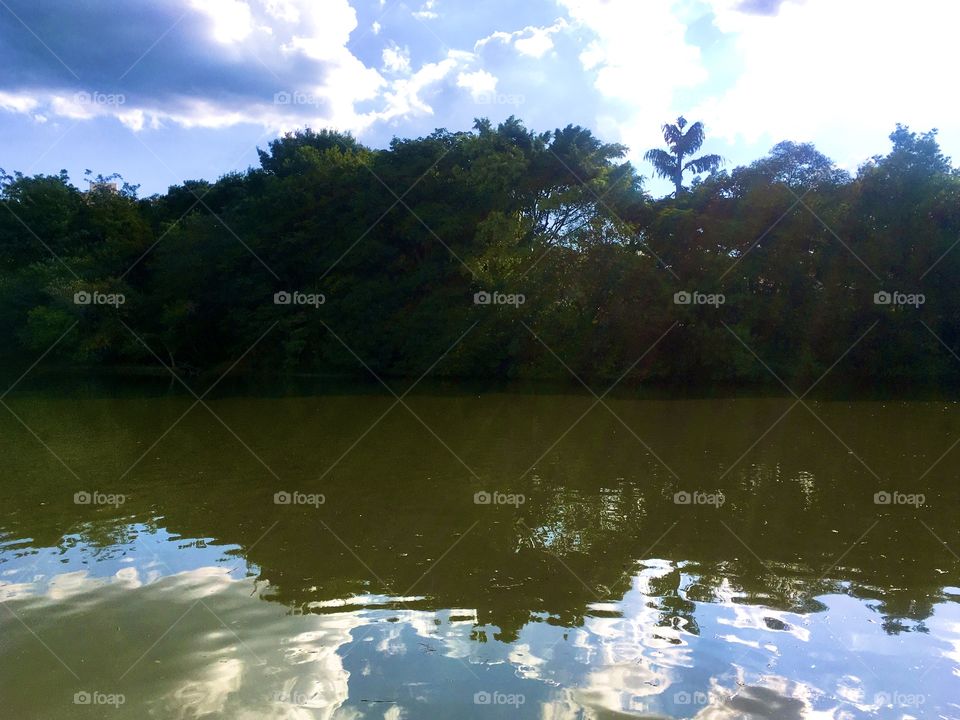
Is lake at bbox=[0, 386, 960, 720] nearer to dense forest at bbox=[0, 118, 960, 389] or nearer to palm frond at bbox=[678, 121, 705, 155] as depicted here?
dense forest at bbox=[0, 118, 960, 389]

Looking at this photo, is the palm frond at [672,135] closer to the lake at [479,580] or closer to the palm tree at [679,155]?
the palm tree at [679,155]

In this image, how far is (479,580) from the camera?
6.37 metres

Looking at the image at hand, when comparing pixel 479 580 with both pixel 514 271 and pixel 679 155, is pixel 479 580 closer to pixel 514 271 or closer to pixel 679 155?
pixel 514 271

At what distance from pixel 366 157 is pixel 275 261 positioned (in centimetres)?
659

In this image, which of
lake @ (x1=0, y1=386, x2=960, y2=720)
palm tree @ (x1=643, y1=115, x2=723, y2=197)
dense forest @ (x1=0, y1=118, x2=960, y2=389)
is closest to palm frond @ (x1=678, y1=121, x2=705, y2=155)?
palm tree @ (x1=643, y1=115, x2=723, y2=197)

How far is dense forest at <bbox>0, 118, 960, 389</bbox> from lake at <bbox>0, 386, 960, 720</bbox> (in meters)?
14.4

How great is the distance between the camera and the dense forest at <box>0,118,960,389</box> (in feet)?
85.2

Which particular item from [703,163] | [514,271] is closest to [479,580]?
[514,271]

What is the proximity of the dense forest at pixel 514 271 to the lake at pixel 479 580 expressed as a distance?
1440 cm

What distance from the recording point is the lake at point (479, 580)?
452 centimetres

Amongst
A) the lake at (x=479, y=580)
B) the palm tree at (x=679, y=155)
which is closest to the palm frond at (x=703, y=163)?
the palm tree at (x=679, y=155)

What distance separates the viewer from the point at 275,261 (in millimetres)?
35031

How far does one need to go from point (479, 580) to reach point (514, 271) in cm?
2386

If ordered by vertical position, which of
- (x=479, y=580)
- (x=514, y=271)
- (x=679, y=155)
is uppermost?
(x=679, y=155)
